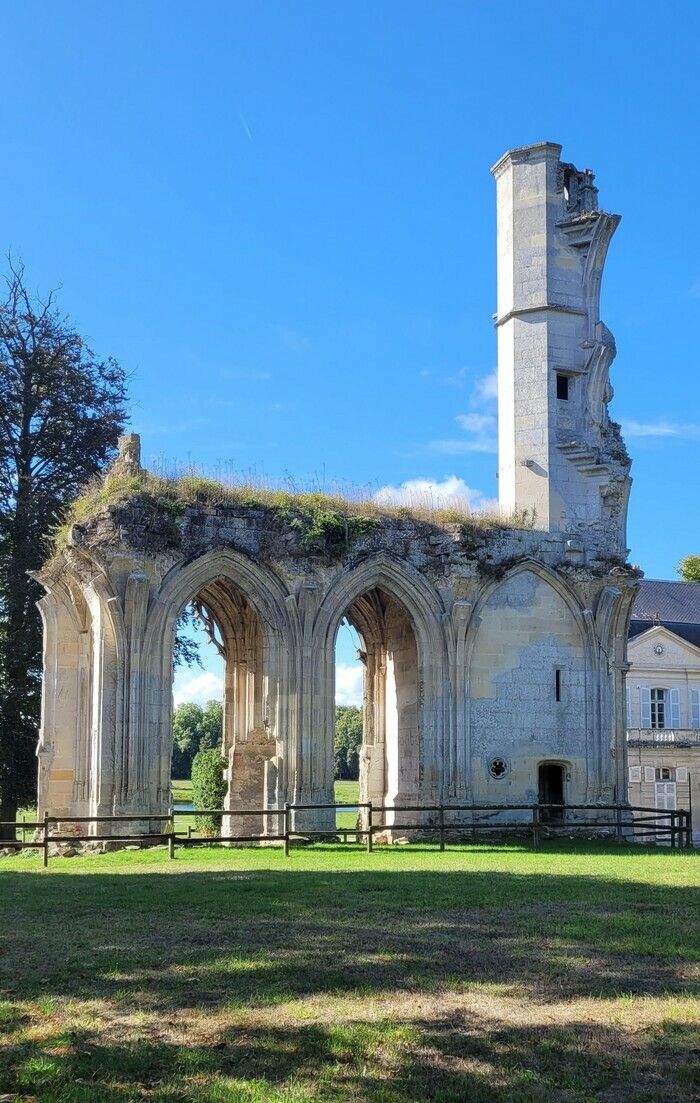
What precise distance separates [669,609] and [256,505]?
95.4ft

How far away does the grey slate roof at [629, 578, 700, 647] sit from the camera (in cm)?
4866

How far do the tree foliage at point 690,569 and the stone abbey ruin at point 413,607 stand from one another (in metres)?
33.8

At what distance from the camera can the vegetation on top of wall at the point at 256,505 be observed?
24.5m

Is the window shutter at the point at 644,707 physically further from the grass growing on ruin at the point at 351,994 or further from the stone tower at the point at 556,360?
the grass growing on ruin at the point at 351,994

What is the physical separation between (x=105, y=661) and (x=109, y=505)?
3.02 m

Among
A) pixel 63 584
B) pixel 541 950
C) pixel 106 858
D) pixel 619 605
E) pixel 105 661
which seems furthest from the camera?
pixel 619 605

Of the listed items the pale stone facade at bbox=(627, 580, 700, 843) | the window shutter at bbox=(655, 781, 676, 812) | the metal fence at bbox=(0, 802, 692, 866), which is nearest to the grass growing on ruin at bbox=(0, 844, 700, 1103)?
the metal fence at bbox=(0, 802, 692, 866)

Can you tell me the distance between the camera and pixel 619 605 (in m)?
28.0

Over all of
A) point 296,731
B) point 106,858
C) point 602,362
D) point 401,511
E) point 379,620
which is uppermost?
point 602,362

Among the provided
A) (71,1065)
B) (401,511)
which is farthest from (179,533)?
(71,1065)

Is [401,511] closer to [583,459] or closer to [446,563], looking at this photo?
[446,563]

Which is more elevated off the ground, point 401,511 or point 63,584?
point 401,511

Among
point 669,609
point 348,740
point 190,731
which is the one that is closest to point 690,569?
point 669,609

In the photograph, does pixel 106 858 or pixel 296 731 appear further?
pixel 296 731
